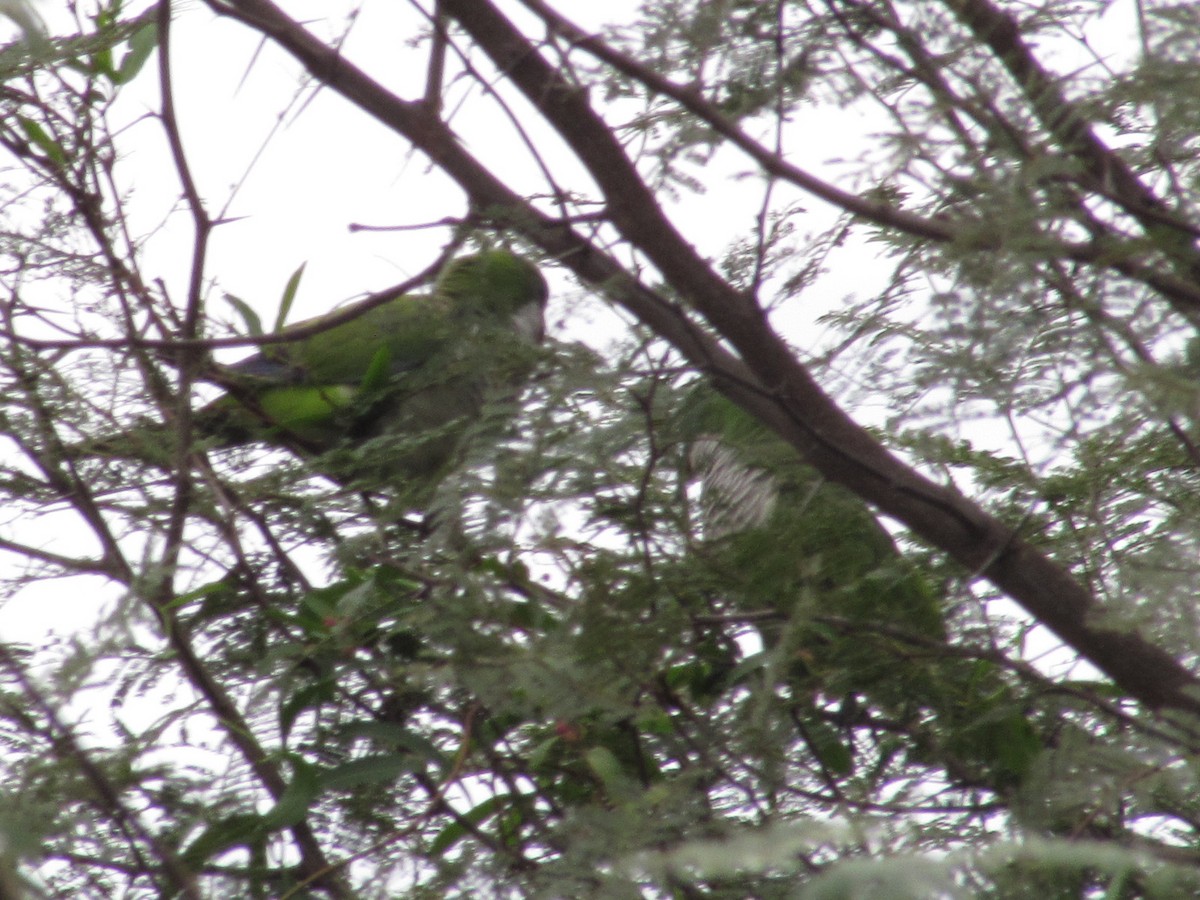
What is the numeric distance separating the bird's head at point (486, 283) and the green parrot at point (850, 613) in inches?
10.5

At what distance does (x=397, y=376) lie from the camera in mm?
2043

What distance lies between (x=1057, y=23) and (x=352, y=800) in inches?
48.3

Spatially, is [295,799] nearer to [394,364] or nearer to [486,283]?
[486,283]

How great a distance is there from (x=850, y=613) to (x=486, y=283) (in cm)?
58

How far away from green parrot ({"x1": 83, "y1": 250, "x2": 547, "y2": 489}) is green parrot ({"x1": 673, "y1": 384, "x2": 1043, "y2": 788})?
253mm

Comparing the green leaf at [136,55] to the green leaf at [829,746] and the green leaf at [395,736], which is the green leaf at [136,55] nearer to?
the green leaf at [395,736]

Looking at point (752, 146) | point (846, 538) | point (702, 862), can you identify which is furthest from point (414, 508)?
point (702, 862)

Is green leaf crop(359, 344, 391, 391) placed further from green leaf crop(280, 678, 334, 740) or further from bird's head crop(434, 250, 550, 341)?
green leaf crop(280, 678, 334, 740)

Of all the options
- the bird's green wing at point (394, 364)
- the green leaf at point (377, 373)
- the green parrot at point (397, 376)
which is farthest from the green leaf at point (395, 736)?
the green leaf at point (377, 373)

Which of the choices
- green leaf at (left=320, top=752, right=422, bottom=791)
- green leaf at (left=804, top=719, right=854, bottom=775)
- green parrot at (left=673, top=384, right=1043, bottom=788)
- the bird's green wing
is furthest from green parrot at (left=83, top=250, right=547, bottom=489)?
green leaf at (left=804, top=719, right=854, bottom=775)

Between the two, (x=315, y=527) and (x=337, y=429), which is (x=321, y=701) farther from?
(x=337, y=429)

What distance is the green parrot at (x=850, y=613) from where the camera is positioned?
4.81 feet

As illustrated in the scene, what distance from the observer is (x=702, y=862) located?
0.61 meters

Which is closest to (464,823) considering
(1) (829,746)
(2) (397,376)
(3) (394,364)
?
(1) (829,746)
